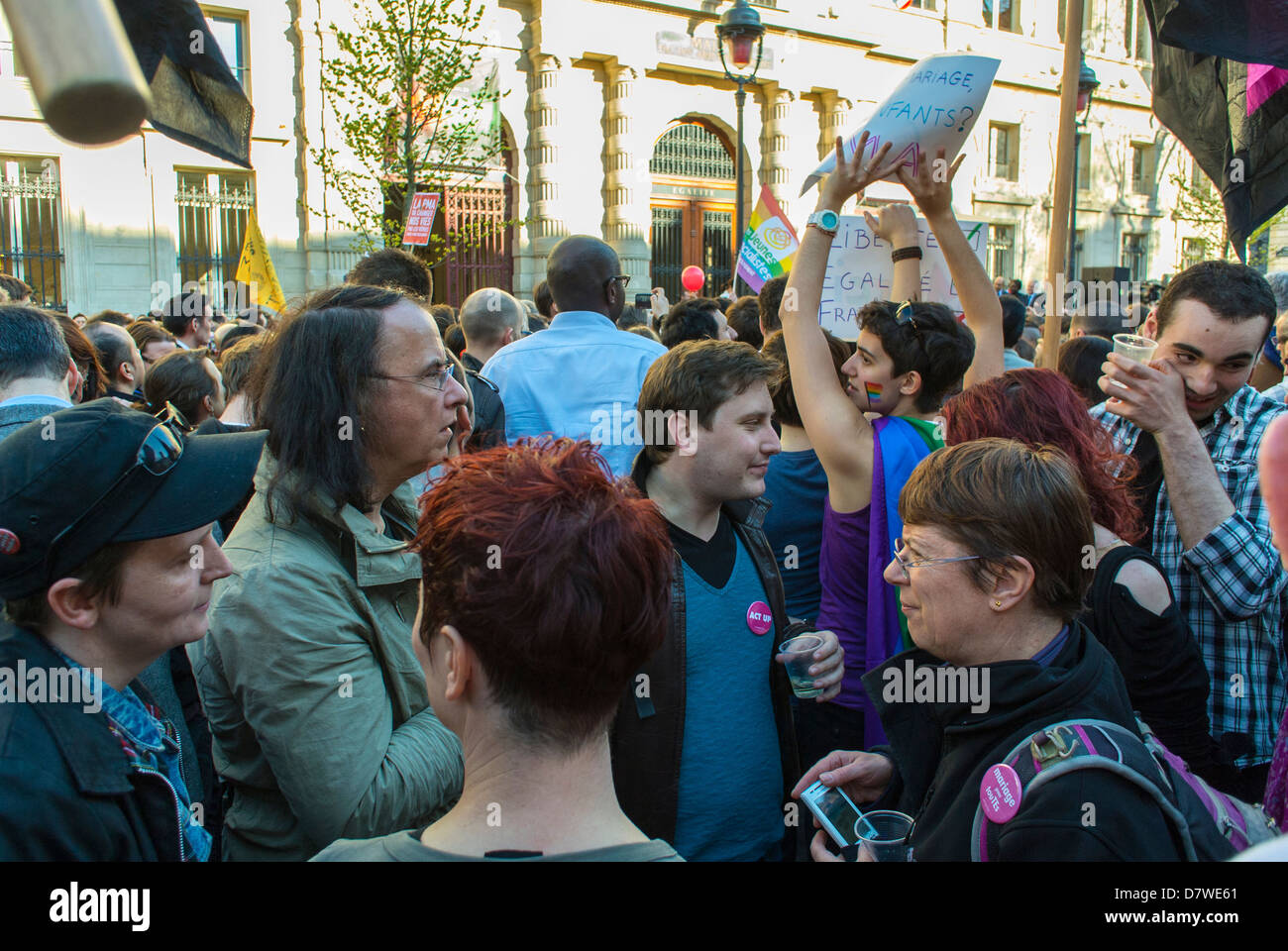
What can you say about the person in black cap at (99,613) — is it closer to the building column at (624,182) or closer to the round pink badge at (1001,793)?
the round pink badge at (1001,793)

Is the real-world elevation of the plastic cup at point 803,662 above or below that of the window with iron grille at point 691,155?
below

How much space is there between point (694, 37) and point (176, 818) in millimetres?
22056

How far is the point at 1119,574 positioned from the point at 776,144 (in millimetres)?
21925

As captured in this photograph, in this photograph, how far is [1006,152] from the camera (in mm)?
27969

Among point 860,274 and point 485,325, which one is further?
point 485,325

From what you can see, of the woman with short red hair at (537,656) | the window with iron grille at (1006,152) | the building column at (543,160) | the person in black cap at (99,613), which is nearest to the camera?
the woman with short red hair at (537,656)

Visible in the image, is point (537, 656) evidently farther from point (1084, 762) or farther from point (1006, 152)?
point (1006, 152)

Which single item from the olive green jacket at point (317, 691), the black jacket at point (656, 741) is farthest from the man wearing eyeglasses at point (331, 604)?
the black jacket at point (656, 741)

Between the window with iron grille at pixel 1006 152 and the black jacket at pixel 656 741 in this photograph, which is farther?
the window with iron grille at pixel 1006 152

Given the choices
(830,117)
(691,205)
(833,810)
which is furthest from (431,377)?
(830,117)

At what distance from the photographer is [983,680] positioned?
1864 millimetres

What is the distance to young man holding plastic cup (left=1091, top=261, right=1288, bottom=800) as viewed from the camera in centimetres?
262

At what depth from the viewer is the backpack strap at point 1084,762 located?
1554mm

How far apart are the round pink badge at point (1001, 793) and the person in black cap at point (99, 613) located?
139 cm
